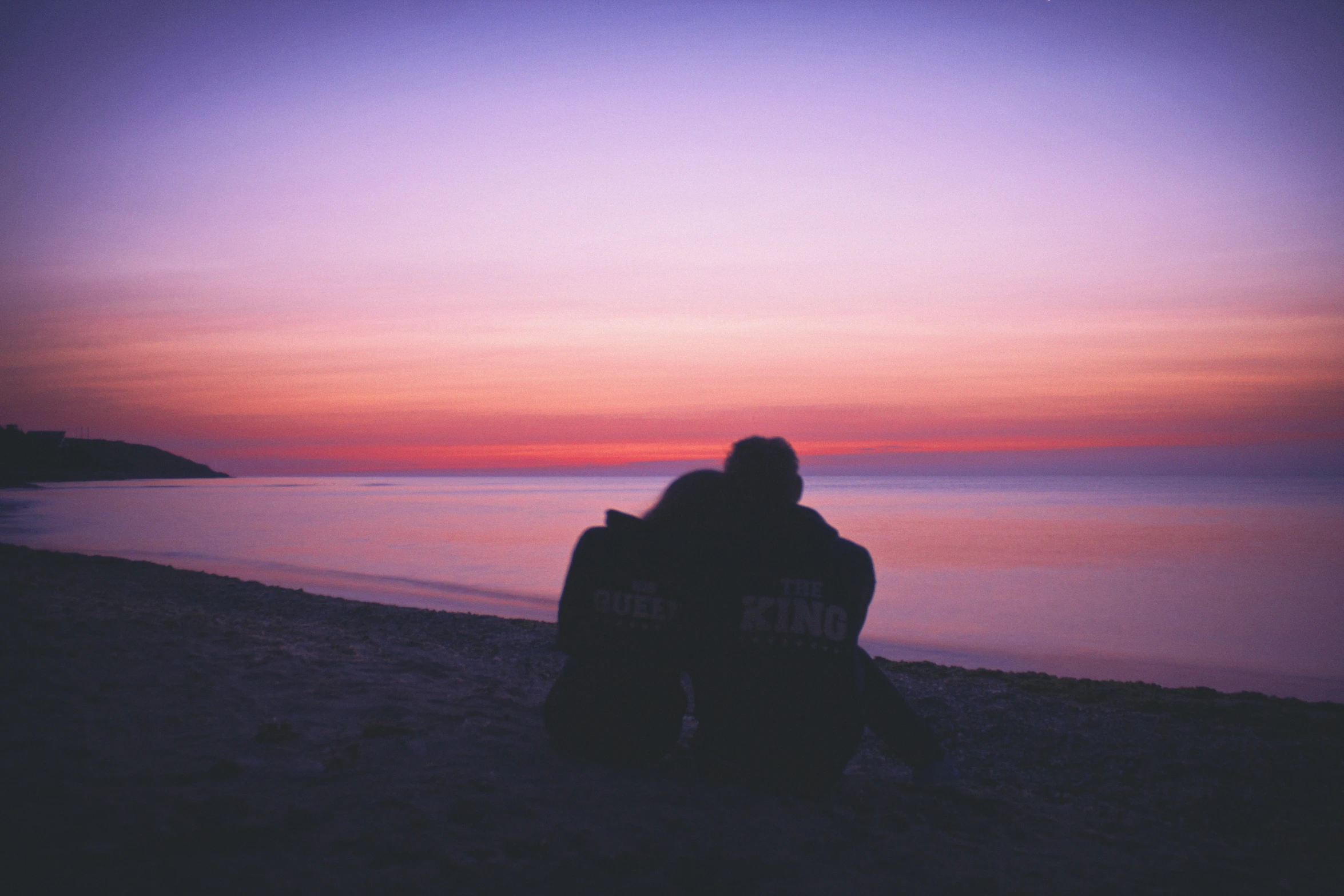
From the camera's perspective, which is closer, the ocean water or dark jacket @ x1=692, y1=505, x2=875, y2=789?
dark jacket @ x1=692, y1=505, x2=875, y2=789

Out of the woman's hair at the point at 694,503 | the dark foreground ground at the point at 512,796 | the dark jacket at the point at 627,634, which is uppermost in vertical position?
the woman's hair at the point at 694,503

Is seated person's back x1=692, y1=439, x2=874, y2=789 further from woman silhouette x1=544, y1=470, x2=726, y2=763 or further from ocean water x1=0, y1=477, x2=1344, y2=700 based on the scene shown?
ocean water x1=0, y1=477, x2=1344, y2=700

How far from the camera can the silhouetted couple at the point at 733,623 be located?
3211 millimetres

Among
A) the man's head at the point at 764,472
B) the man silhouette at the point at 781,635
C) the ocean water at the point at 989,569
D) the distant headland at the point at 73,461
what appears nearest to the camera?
the man silhouette at the point at 781,635

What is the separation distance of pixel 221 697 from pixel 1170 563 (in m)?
23.6

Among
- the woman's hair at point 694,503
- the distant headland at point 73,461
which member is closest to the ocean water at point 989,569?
the woman's hair at point 694,503

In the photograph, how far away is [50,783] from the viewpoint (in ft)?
10.3

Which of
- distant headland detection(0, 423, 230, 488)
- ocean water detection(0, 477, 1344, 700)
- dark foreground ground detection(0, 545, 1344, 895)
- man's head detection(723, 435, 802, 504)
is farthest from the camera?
distant headland detection(0, 423, 230, 488)

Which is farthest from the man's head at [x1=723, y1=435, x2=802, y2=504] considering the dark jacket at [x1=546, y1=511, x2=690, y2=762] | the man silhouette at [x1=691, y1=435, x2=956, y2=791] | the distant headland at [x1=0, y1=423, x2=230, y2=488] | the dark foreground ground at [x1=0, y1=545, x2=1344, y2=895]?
the distant headland at [x1=0, y1=423, x2=230, y2=488]

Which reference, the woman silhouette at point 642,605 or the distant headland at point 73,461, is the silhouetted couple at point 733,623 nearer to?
the woman silhouette at point 642,605

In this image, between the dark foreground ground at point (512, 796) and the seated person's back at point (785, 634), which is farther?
the seated person's back at point (785, 634)

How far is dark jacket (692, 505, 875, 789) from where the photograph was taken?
10.5 feet

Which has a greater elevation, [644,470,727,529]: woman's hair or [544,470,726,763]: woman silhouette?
[644,470,727,529]: woman's hair

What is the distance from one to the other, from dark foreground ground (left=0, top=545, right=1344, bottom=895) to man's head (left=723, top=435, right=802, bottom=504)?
1339mm
